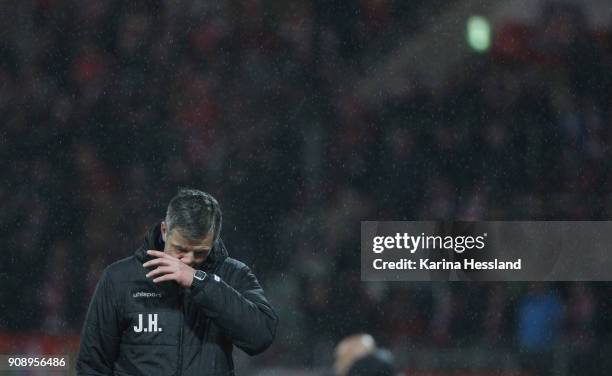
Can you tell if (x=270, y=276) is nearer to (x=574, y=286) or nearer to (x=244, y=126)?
(x=244, y=126)

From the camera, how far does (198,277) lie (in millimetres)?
2014

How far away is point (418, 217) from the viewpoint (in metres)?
4.34

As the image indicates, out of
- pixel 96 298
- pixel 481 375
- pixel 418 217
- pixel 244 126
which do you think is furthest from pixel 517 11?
pixel 96 298

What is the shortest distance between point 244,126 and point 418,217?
2.85 ft

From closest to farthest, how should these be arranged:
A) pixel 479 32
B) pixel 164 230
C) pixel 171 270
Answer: pixel 171 270
pixel 164 230
pixel 479 32

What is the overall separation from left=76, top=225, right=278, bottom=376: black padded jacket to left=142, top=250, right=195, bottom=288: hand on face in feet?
0.27

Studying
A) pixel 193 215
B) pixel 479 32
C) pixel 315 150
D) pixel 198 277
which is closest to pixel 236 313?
pixel 198 277

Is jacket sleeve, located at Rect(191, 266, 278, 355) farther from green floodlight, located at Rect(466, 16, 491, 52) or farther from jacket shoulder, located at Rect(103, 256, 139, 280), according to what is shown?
green floodlight, located at Rect(466, 16, 491, 52)

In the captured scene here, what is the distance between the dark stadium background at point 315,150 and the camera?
14.2 ft

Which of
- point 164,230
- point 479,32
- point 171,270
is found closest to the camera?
point 171,270

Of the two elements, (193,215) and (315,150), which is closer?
(193,215)

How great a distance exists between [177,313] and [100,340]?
17 cm

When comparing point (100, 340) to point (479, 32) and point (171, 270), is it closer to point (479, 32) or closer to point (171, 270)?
point (171, 270)

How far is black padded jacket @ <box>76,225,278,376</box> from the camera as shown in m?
2.10
